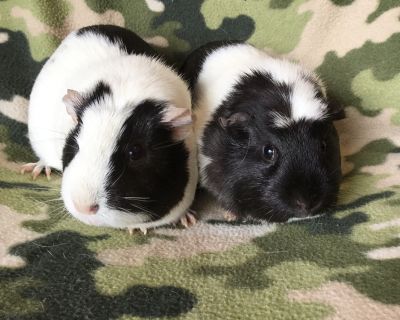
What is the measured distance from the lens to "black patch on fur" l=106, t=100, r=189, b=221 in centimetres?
121

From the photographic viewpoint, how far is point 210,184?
1.55 meters

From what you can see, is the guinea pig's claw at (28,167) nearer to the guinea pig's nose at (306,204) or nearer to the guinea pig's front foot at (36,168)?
the guinea pig's front foot at (36,168)

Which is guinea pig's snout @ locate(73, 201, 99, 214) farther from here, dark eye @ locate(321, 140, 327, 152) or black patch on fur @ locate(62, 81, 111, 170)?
dark eye @ locate(321, 140, 327, 152)

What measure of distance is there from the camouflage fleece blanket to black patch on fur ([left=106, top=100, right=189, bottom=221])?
13 cm

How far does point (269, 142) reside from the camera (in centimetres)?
140

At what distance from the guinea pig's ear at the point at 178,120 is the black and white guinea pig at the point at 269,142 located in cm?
16

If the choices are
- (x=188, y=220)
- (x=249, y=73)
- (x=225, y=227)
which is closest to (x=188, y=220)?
(x=188, y=220)

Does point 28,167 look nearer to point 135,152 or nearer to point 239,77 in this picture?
point 135,152

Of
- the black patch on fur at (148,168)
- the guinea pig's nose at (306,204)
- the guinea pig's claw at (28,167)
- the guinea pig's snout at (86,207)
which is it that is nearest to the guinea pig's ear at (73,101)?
the black patch on fur at (148,168)

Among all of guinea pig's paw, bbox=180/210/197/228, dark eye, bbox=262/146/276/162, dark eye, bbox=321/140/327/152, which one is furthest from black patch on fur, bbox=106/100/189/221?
dark eye, bbox=321/140/327/152

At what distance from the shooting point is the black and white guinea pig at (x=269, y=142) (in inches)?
53.5

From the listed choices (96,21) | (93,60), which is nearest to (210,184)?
(93,60)

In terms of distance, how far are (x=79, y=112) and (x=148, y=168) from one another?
25 cm

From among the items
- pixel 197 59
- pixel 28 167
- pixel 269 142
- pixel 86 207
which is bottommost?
pixel 28 167
